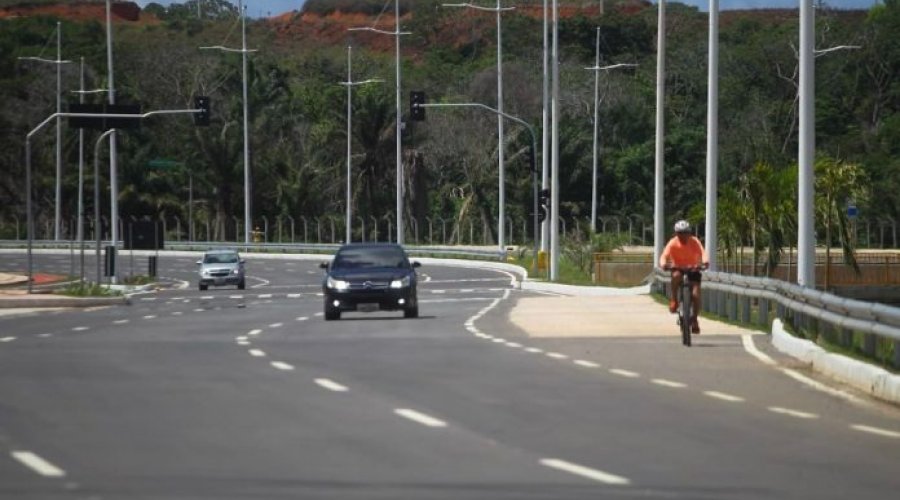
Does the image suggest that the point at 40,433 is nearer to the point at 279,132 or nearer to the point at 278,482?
the point at 278,482

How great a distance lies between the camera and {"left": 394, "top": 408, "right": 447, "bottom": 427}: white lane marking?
16.7 metres

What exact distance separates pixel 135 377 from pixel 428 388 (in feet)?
12.1

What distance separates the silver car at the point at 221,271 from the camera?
76.8 metres

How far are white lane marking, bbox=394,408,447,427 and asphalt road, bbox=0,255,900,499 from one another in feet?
0.08

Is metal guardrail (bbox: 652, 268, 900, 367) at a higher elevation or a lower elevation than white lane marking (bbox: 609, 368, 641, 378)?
higher

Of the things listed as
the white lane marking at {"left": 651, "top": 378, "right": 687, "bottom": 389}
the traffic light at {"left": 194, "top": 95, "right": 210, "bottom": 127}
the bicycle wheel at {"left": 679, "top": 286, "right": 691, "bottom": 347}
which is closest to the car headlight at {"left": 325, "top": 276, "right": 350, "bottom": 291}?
the bicycle wheel at {"left": 679, "top": 286, "right": 691, "bottom": 347}

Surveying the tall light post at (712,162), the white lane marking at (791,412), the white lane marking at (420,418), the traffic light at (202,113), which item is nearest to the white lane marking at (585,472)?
the white lane marking at (420,418)

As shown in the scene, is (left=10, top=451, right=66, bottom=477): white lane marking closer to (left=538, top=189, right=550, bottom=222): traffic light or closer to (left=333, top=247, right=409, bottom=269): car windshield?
(left=333, top=247, right=409, bottom=269): car windshield

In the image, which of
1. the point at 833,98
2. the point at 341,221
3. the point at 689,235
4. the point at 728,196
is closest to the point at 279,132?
the point at 341,221

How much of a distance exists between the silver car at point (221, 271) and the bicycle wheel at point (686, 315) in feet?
163

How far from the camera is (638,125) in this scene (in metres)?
119

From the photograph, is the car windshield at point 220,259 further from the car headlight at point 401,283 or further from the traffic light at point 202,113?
the car headlight at point 401,283

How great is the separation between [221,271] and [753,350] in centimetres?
5218

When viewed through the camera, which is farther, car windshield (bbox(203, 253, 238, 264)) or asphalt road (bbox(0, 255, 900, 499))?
car windshield (bbox(203, 253, 238, 264))
